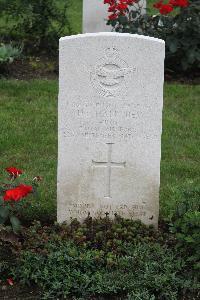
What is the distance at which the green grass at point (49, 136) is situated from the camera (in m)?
6.00

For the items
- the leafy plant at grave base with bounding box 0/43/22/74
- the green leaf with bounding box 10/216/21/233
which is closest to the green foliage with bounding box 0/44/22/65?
the leafy plant at grave base with bounding box 0/43/22/74

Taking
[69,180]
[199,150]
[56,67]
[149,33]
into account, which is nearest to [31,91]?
[56,67]

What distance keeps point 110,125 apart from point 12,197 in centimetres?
87

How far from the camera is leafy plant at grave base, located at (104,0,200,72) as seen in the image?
882 centimetres

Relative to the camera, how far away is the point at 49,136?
714cm

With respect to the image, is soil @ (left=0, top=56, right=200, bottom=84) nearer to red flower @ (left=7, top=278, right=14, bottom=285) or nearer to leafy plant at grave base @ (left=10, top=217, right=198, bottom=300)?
leafy plant at grave base @ (left=10, top=217, right=198, bottom=300)

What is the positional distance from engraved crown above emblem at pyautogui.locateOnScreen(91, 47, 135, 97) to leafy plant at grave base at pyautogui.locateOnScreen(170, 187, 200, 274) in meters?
0.85

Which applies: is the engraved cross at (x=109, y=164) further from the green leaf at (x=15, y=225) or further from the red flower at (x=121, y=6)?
the red flower at (x=121, y=6)

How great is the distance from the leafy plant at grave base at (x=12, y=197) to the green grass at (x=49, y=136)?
1.64ft

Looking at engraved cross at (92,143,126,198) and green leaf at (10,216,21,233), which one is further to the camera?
engraved cross at (92,143,126,198)

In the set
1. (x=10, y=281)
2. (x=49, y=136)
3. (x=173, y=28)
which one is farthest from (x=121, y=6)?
(x=10, y=281)

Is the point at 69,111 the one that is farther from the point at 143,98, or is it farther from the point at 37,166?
the point at 37,166

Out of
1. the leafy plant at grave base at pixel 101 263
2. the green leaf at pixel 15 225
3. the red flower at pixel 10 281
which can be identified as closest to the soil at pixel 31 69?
the leafy plant at grave base at pixel 101 263

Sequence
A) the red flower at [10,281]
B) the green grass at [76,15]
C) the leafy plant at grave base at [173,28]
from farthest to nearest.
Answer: the green grass at [76,15]
the leafy plant at grave base at [173,28]
the red flower at [10,281]
